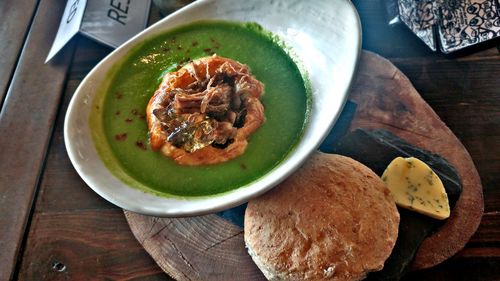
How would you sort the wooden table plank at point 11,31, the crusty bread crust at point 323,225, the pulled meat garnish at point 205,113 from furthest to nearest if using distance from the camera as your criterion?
the wooden table plank at point 11,31, the pulled meat garnish at point 205,113, the crusty bread crust at point 323,225

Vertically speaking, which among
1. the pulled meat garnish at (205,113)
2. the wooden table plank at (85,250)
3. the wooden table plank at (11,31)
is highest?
the pulled meat garnish at (205,113)

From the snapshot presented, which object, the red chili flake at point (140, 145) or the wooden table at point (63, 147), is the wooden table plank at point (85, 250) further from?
the red chili flake at point (140, 145)

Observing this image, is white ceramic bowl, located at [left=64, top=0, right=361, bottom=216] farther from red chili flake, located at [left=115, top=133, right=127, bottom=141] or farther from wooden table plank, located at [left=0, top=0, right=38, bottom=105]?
wooden table plank, located at [left=0, top=0, right=38, bottom=105]

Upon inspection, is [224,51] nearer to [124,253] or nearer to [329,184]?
[329,184]

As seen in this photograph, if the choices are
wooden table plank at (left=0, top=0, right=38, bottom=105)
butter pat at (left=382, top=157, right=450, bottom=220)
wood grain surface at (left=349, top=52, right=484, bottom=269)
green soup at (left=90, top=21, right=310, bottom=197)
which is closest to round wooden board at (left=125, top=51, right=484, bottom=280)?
wood grain surface at (left=349, top=52, right=484, bottom=269)

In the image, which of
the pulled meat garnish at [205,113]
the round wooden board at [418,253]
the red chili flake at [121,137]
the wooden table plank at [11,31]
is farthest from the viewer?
the wooden table plank at [11,31]

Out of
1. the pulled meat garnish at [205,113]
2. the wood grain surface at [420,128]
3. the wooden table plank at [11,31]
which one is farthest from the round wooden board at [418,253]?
the wooden table plank at [11,31]
